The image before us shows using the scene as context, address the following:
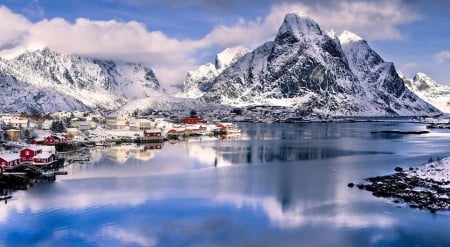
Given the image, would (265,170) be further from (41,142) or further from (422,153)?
(41,142)

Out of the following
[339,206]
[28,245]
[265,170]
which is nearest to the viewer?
[28,245]

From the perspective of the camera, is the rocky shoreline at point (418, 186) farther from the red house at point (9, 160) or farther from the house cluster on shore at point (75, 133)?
the house cluster on shore at point (75, 133)

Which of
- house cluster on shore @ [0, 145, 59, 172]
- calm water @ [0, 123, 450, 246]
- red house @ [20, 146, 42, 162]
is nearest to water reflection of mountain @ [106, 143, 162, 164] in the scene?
calm water @ [0, 123, 450, 246]

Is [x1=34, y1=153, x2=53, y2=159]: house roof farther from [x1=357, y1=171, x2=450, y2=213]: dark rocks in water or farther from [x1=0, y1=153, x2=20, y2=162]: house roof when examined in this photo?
[x1=357, y1=171, x2=450, y2=213]: dark rocks in water

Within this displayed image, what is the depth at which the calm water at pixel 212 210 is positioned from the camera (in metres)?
23.9

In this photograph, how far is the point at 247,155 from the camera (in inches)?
2196

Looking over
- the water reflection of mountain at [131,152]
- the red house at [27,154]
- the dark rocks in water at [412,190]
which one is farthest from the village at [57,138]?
the dark rocks in water at [412,190]

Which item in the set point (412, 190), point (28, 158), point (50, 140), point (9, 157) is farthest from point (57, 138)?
point (412, 190)

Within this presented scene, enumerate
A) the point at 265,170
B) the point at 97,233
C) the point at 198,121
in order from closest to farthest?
the point at 97,233, the point at 265,170, the point at 198,121

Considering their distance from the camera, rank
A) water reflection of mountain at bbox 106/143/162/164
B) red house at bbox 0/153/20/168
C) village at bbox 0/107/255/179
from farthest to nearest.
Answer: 1. water reflection of mountain at bbox 106/143/162/164
2. village at bbox 0/107/255/179
3. red house at bbox 0/153/20/168

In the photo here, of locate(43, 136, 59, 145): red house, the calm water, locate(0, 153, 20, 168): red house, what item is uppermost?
locate(43, 136, 59, 145): red house

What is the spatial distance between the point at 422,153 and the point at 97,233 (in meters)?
42.7

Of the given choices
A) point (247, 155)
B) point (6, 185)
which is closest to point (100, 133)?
point (247, 155)

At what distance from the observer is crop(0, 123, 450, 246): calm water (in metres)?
23.9
